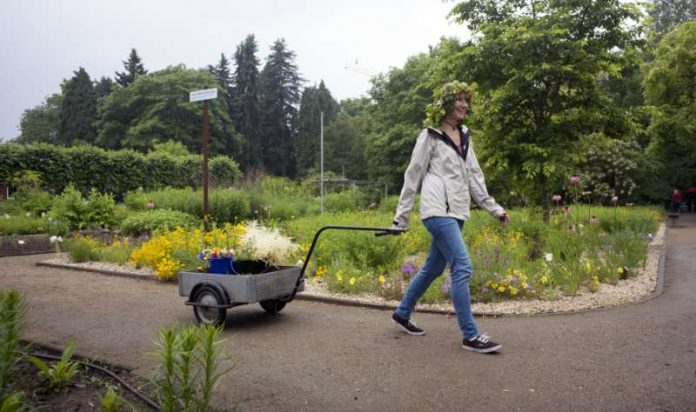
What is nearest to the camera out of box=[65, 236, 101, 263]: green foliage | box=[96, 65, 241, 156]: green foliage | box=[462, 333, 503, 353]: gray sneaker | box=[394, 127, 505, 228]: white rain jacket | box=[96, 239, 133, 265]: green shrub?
box=[462, 333, 503, 353]: gray sneaker

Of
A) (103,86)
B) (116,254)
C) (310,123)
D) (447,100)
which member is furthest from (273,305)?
(103,86)

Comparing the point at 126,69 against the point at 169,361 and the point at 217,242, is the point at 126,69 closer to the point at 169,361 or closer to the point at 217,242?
the point at 217,242

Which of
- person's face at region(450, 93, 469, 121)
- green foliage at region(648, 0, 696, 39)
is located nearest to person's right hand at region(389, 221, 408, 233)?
person's face at region(450, 93, 469, 121)

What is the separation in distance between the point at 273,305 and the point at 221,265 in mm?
677

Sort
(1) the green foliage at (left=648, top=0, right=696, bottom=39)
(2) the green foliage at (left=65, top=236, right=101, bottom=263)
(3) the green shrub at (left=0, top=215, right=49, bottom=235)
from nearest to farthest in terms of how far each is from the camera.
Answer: (2) the green foliage at (left=65, top=236, right=101, bottom=263), (3) the green shrub at (left=0, top=215, right=49, bottom=235), (1) the green foliage at (left=648, top=0, right=696, bottom=39)

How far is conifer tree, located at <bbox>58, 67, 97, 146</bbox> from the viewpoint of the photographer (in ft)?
161

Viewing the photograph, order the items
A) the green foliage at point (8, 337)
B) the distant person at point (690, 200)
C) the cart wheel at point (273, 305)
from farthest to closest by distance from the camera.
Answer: the distant person at point (690, 200) < the cart wheel at point (273, 305) < the green foliage at point (8, 337)

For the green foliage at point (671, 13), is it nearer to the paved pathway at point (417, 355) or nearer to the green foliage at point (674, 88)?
the green foliage at point (674, 88)

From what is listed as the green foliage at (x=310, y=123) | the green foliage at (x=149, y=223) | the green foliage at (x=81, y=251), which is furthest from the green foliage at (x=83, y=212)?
the green foliage at (x=310, y=123)

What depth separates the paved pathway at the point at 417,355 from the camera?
3.20 meters

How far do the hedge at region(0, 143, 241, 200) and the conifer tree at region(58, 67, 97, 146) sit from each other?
2902 cm

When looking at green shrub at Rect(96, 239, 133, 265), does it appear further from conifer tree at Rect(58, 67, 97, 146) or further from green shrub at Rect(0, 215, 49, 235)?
conifer tree at Rect(58, 67, 97, 146)

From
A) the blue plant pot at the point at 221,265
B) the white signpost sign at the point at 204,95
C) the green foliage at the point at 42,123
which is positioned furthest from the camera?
the green foliage at the point at 42,123

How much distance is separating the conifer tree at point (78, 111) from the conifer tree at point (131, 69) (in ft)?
23.4
